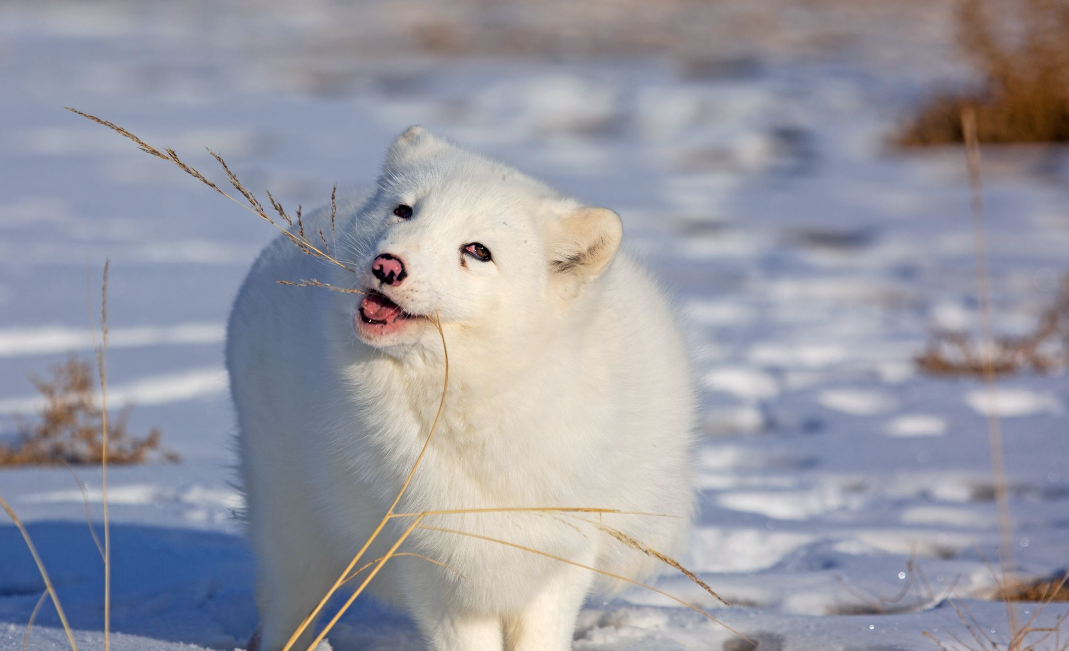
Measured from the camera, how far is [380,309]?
2168mm

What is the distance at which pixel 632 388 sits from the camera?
2.53m

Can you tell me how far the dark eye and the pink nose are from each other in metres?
0.20

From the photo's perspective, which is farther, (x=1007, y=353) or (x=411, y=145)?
(x=1007, y=353)

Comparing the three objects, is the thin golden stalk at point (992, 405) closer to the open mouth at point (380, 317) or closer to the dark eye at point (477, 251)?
the dark eye at point (477, 251)

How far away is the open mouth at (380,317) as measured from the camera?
7.04 feet

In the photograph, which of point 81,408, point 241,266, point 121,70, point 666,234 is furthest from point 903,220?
point 121,70

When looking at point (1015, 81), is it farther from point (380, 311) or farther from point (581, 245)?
point (380, 311)

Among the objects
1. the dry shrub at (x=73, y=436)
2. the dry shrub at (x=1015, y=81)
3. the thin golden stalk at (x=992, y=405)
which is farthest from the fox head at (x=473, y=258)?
the dry shrub at (x=1015, y=81)

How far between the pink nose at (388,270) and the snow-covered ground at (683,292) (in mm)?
1187

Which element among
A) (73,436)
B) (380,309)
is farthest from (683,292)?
(380,309)

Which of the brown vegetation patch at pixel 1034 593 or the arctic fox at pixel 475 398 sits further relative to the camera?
the brown vegetation patch at pixel 1034 593

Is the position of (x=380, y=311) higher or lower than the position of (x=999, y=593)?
higher

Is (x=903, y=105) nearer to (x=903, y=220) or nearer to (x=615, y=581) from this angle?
(x=903, y=220)

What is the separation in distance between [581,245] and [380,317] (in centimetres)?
54
